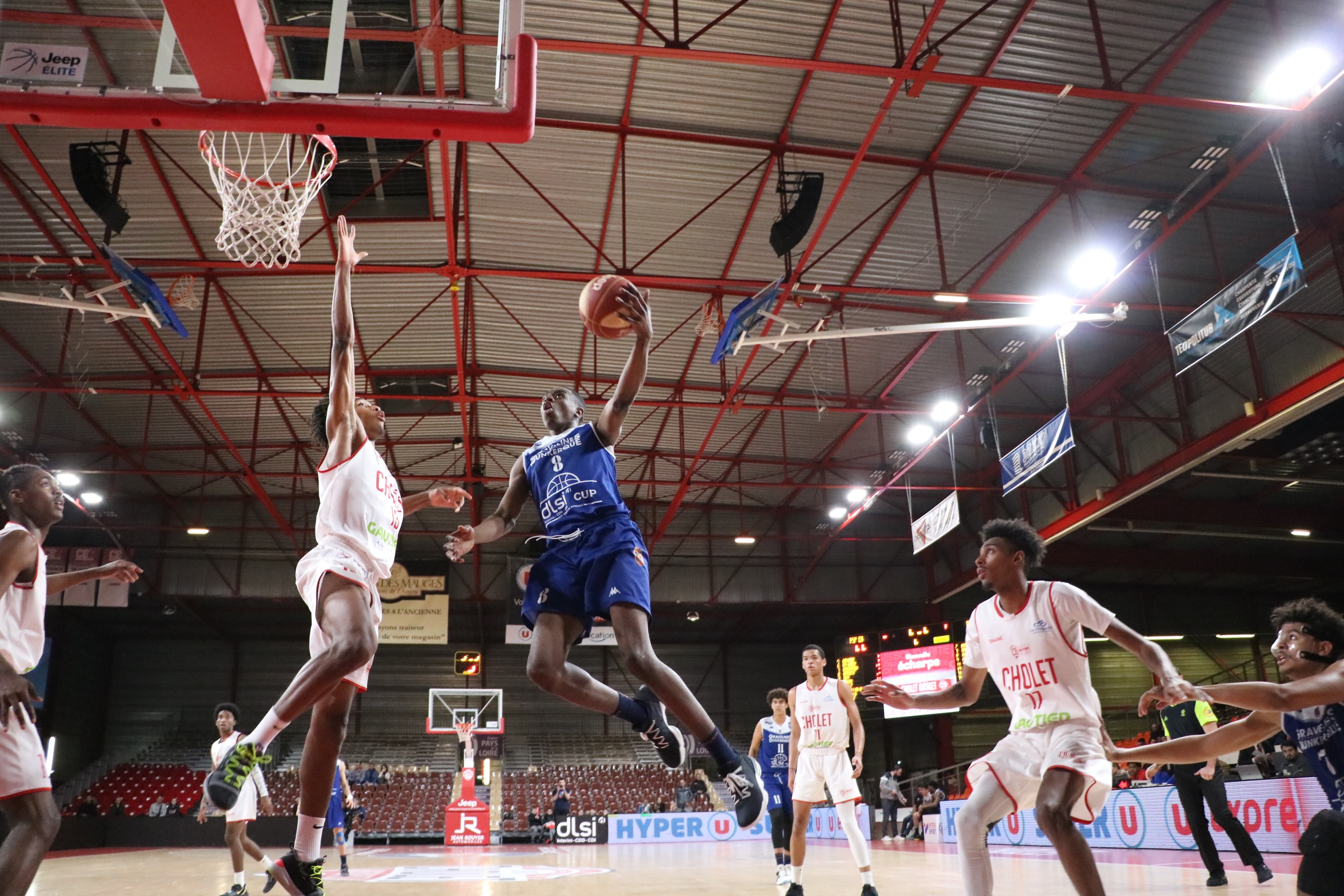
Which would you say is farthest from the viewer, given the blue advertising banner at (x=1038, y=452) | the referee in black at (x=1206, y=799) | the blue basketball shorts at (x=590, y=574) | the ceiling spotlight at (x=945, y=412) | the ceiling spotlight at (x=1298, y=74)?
the ceiling spotlight at (x=945, y=412)

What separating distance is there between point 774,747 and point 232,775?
296 inches

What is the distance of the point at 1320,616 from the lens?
3.86 metres

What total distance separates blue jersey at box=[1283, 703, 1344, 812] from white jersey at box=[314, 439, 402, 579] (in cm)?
401

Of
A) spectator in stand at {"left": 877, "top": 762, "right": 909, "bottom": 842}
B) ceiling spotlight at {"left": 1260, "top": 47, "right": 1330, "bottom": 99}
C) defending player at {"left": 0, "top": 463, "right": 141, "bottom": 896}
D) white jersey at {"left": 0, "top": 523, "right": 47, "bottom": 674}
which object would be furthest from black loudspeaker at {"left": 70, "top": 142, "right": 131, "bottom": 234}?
spectator in stand at {"left": 877, "top": 762, "right": 909, "bottom": 842}

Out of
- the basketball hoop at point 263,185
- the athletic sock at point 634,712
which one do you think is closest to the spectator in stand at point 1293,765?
the athletic sock at point 634,712

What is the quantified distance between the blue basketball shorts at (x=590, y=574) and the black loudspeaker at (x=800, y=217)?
9933 millimetres

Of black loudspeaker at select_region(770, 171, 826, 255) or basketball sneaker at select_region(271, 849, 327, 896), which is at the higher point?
black loudspeaker at select_region(770, 171, 826, 255)

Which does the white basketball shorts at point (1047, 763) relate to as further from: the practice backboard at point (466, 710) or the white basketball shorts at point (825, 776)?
the practice backboard at point (466, 710)

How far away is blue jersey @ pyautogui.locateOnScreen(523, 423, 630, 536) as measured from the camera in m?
4.74

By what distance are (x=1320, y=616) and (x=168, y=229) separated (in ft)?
52.9

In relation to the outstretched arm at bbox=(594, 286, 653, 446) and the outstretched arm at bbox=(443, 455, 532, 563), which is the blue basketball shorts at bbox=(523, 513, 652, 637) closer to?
the outstretched arm at bbox=(443, 455, 532, 563)

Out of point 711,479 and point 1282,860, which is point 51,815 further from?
point 711,479

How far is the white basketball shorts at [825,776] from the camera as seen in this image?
28.1ft

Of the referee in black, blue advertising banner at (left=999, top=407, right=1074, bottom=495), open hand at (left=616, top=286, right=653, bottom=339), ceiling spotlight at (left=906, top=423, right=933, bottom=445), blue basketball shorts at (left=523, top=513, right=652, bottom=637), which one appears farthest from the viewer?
ceiling spotlight at (left=906, top=423, right=933, bottom=445)
